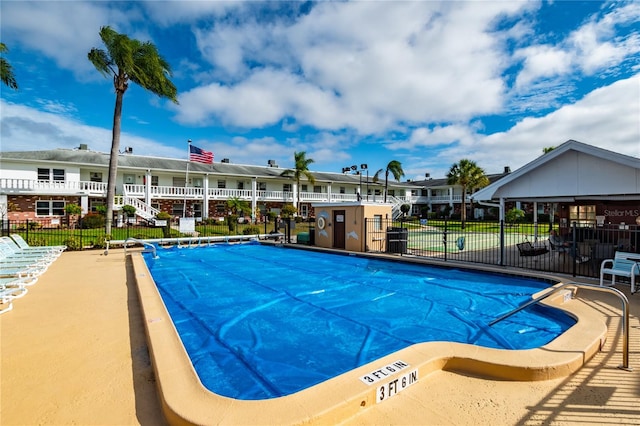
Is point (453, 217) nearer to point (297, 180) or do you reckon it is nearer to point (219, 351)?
A: point (297, 180)

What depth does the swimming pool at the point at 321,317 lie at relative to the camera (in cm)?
495

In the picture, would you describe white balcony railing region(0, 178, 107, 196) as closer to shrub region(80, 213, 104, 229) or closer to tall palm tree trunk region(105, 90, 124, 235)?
shrub region(80, 213, 104, 229)

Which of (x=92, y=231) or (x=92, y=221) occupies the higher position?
(x=92, y=221)

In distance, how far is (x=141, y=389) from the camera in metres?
3.66

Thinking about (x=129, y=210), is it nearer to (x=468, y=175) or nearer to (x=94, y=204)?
(x=94, y=204)

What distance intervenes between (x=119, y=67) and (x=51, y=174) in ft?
48.1

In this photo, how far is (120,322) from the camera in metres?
5.99

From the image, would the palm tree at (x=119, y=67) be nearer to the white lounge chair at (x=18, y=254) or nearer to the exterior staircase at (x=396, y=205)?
the white lounge chair at (x=18, y=254)

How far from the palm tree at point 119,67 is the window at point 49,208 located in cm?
1150

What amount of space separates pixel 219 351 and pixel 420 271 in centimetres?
898

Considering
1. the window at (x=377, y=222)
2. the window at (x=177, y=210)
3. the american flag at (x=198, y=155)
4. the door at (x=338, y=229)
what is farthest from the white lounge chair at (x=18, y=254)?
the window at (x=177, y=210)

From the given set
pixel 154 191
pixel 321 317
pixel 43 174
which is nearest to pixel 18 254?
pixel 321 317

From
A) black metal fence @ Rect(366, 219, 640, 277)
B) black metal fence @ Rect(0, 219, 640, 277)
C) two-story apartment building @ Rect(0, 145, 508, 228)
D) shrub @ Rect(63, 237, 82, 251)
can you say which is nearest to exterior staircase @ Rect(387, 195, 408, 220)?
two-story apartment building @ Rect(0, 145, 508, 228)

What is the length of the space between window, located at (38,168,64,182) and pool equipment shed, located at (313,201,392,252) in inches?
1016
